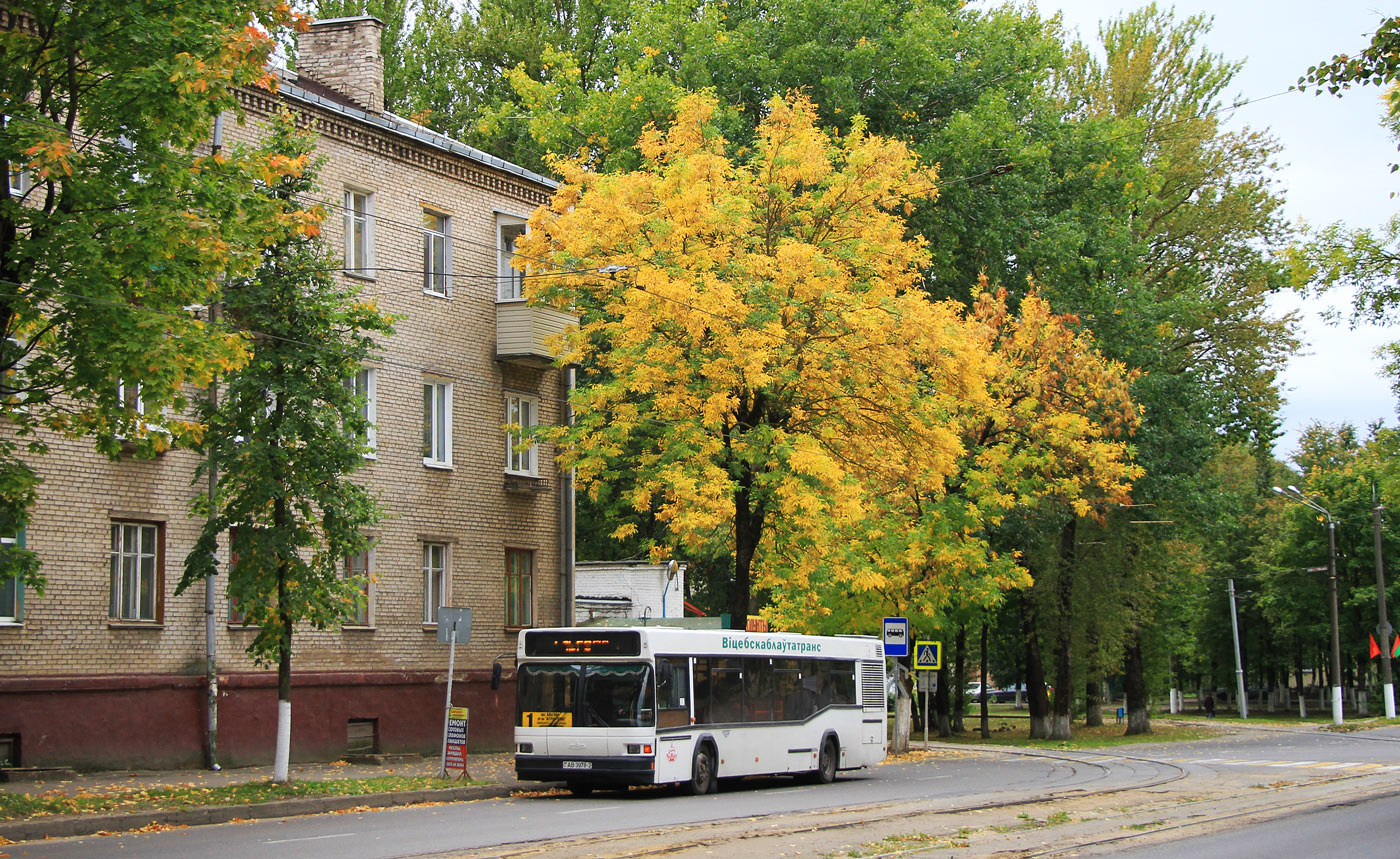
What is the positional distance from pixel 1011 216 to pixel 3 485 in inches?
1062

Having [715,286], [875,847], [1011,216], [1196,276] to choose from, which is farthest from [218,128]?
[1196,276]

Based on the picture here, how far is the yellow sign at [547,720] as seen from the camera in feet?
67.7

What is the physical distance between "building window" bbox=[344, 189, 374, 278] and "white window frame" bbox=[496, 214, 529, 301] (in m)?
3.41

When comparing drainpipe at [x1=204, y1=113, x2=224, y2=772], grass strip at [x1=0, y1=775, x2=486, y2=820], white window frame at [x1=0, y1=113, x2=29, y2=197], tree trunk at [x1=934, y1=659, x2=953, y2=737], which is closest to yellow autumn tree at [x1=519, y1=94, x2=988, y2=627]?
drainpipe at [x1=204, y1=113, x2=224, y2=772]

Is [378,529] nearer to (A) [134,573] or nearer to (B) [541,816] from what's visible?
(A) [134,573]

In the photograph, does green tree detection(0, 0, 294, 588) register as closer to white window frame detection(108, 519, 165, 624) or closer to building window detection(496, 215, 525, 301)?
white window frame detection(108, 519, 165, 624)

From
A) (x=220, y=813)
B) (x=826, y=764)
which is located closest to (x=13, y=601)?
(x=220, y=813)

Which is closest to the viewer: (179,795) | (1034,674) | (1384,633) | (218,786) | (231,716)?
(179,795)

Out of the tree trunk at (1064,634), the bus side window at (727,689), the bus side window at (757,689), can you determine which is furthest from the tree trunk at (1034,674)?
the bus side window at (727,689)

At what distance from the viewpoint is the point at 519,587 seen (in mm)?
30938

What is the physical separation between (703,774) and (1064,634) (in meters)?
23.6

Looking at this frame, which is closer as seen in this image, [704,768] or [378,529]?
[704,768]

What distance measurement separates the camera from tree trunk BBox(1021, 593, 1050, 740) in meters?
42.6

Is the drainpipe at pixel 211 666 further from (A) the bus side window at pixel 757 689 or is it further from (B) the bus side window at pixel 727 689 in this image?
(A) the bus side window at pixel 757 689
